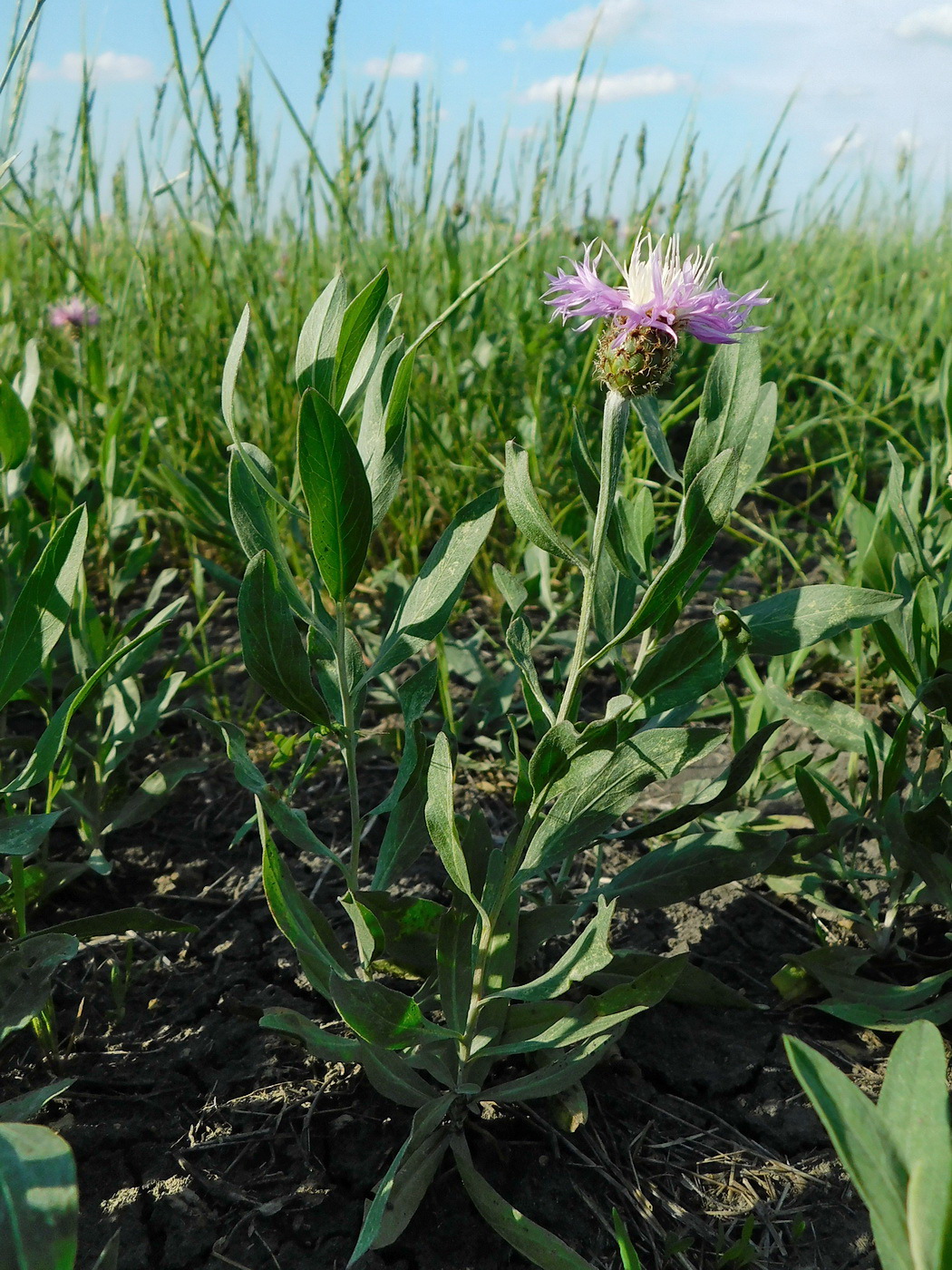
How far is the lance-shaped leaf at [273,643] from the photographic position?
87cm

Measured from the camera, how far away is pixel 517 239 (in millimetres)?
3133

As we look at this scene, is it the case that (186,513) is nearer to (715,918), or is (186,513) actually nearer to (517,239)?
(715,918)

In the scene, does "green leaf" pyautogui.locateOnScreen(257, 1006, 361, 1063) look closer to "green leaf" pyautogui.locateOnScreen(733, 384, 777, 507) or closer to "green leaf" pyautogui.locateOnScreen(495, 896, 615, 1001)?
"green leaf" pyautogui.locateOnScreen(495, 896, 615, 1001)

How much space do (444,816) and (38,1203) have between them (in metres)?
0.39

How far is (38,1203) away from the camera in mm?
651

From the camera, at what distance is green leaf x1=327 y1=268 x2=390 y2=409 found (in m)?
0.84

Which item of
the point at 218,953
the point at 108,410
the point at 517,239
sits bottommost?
the point at 218,953

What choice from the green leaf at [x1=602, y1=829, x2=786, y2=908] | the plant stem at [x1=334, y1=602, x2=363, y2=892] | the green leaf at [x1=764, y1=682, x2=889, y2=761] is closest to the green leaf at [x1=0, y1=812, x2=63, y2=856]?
the plant stem at [x1=334, y1=602, x2=363, y2=892]

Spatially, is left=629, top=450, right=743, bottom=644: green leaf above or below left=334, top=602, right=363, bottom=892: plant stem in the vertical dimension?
above

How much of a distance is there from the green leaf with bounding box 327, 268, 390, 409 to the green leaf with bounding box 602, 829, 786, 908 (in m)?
0.57

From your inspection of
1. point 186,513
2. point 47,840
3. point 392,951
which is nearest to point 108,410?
point 186,513

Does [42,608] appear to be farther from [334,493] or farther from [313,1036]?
[313,1036]

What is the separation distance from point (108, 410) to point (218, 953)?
107 cm

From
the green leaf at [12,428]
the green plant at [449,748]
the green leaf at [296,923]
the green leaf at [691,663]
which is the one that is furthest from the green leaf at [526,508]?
the green leaf at [12,428]
